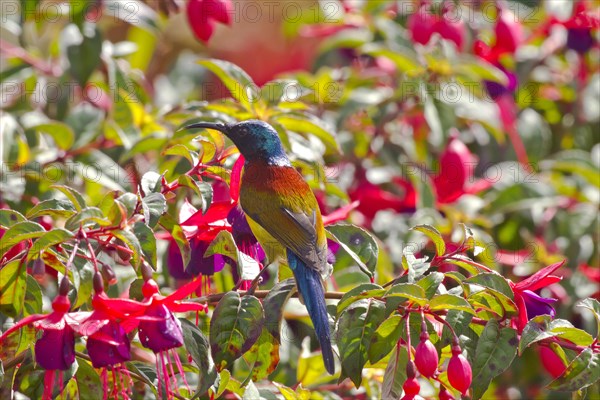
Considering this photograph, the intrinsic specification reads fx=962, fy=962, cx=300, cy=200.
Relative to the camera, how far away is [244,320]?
835 mm

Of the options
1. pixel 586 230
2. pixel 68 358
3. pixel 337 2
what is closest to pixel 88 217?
A: pixel 68 358

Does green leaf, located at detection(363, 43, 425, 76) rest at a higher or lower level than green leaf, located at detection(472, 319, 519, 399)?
lower

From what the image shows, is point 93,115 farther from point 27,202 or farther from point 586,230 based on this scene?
point 586,230

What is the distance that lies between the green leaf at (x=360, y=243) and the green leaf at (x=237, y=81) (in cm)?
30

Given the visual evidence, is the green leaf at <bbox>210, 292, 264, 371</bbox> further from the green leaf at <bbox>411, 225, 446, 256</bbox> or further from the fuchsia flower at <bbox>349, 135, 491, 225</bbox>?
the fuchsia flower at <bbox>349, 135, 491, 225</bbox>

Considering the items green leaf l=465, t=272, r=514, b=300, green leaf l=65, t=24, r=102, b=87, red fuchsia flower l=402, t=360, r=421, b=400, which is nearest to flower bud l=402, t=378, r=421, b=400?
red fuchsia flower l=402, t=360, r=421, b=400

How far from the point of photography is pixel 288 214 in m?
0.93

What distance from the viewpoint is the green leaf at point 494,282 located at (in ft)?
2.79

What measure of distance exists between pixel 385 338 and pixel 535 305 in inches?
5.4

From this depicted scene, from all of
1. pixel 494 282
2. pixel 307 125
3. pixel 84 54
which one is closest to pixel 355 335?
pixel 494 282

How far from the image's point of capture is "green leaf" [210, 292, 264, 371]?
2.74 feet

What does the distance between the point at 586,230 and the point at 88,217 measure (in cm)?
105

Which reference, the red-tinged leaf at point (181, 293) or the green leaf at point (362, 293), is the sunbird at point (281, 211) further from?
the red-tinged leaf at point (181, 293)

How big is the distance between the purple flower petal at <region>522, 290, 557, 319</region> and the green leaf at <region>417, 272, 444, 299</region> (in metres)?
0.08
